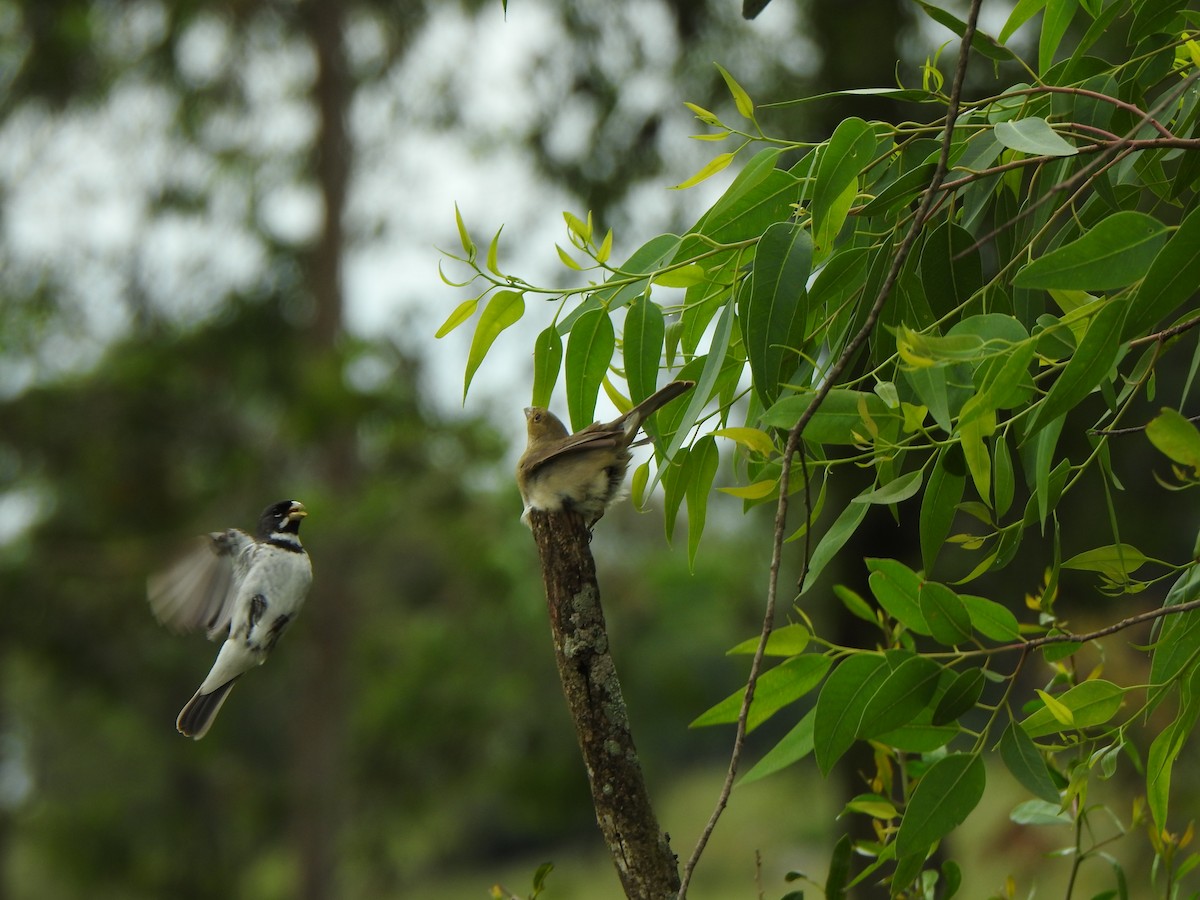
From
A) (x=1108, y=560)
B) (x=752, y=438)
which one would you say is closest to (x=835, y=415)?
(x=752, y=438)

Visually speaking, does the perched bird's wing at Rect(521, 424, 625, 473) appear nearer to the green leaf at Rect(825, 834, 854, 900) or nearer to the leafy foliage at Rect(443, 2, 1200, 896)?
the leafy foliage at Rect(443, 2, 1200, 896)

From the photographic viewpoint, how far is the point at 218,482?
1021 centimetres

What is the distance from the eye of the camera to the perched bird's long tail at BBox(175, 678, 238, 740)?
9.19ft

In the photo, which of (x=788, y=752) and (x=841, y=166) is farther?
(x=788, y=752)

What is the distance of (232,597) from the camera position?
3068 mm

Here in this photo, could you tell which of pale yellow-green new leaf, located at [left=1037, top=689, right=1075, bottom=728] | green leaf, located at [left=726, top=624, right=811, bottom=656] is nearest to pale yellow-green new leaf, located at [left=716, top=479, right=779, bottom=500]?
green leaf, located at [left=726, top=624, right=811, bottom=656]

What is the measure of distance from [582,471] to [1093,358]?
1062 millimetres

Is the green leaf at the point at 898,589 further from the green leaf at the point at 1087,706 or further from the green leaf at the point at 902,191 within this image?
the green leaf at the point at 902,191

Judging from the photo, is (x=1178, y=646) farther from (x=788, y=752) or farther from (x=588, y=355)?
(x=588, y=355)

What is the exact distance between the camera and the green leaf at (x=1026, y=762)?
173 centimetres

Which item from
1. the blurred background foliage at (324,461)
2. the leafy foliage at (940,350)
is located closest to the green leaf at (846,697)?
the leafy foliage at (940,350)

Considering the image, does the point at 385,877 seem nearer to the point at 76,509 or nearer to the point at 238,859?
the point at 238,859

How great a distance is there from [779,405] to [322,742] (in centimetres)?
893

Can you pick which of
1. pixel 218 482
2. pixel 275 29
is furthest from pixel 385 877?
pixel 275 29
